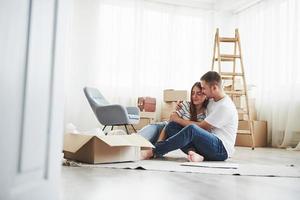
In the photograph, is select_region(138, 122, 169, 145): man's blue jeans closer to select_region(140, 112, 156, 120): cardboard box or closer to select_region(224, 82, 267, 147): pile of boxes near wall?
select_region(224, 82, 267, 147): pile of boxes near wall

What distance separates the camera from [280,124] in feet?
15.9

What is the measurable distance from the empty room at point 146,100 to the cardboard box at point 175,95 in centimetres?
2

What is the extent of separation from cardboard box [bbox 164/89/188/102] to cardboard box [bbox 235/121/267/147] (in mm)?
897

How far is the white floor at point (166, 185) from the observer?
4.18 feet

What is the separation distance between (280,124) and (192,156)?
2.86m

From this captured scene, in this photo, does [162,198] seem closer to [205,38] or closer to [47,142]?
[47,142]

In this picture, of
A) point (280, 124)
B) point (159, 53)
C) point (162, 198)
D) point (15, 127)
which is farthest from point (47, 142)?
point (159, 53)

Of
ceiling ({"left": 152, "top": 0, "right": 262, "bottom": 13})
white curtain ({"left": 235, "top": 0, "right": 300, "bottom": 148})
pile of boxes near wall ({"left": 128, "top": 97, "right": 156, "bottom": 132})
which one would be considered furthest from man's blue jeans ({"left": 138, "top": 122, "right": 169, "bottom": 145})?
ceiling ({"left": 152, "top": 0, "right": 262, "bottom": 13})

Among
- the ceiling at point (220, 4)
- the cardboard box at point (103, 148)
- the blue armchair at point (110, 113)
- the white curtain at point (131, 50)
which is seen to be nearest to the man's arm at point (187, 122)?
the cardboard box at point (103, 148)

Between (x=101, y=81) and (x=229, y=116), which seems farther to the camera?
(x=101, y=81)

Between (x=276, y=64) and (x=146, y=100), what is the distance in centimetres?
196

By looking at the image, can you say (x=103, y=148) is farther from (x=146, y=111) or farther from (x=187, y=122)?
(x=146, y=111)

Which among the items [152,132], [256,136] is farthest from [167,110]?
[152,132]

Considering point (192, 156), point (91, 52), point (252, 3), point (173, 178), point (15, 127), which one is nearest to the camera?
point (15, 127)
